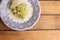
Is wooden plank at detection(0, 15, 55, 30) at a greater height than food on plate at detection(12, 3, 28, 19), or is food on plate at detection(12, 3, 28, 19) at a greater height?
food on plate at detection(12, 3, 28, 19)

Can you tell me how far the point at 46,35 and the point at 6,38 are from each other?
7.5 inches

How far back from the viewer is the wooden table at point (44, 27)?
0.98 metres

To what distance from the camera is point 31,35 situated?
0.98 metres

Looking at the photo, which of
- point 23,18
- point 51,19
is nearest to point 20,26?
point 23,18

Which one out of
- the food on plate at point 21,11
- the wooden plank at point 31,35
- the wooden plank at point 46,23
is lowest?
the wooden plank at point 31,35

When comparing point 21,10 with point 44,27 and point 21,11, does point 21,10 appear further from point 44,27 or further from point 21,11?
point 44,27

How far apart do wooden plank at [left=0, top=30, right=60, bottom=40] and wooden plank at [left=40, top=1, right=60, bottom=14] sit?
3.8 inches

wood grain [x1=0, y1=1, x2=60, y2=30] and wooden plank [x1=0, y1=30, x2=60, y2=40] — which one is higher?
wood grain [x1=0, y1=1, x2=60, y2=30]

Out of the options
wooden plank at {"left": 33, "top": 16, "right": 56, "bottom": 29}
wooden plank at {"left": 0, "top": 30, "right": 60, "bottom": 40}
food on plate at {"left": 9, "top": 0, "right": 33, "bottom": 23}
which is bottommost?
wooden plank at {"left": 0, "top": 30, "right": 60, "bottom": 40}

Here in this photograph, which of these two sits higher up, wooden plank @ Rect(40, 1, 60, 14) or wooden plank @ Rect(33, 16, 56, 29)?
wooden plank @ Rect(40, 1, 60, 14)

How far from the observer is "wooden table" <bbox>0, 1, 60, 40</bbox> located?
98 centimetres

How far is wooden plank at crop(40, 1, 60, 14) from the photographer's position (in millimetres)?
1004

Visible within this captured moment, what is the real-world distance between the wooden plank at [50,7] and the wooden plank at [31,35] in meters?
0.10

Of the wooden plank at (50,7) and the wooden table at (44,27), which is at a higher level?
the wooden plank at (50,7)
